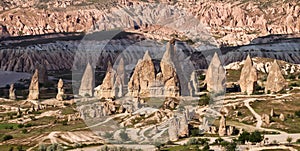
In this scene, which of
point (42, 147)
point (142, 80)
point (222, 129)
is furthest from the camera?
point (142, 80)

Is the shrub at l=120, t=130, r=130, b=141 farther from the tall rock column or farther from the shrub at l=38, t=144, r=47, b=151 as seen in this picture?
the tall rock column

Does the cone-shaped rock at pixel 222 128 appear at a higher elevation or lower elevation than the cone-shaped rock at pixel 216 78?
lower

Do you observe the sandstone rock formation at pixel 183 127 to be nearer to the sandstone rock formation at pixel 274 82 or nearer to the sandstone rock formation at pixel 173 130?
the sandstone rock formation at pixel 173 130

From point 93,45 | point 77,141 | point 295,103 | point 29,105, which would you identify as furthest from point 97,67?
point 77,141

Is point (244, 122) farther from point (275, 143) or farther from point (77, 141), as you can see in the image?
point (77, 141)

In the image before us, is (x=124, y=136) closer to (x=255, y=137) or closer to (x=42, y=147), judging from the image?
(x=42, y=147)

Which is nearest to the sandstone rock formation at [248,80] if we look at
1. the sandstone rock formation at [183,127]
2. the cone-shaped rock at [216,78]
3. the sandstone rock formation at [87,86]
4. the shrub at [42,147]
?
the cone-shaped rock at [216,78]

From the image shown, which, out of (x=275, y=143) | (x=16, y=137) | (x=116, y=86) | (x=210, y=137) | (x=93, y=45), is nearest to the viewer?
(x=275, y=143)

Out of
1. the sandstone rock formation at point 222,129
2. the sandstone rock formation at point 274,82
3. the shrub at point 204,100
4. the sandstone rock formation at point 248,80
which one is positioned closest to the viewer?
the sandstone rock formation at point 222,129

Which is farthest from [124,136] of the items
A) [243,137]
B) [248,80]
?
[248,80]
